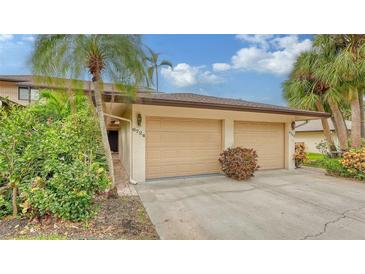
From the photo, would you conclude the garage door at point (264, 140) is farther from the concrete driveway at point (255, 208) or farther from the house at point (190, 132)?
the concrete driveway at point (255, 208)

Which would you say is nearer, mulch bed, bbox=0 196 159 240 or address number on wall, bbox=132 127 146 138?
mulch bed, bbox=0 196 159 240

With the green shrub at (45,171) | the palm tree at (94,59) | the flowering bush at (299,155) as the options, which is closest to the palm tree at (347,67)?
the flowering bush at (299,155)

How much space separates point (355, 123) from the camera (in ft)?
27.6

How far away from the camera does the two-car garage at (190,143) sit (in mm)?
6586

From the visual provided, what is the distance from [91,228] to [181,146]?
13.8ft

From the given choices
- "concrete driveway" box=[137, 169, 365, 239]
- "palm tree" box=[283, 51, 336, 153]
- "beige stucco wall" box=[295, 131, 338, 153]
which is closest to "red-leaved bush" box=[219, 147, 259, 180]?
"concrete driveway" box=[137, 169, 365, 239]

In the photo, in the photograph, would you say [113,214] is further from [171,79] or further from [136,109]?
[171,79]

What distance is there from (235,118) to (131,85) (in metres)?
4.46

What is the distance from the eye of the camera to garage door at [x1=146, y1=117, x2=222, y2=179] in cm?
657

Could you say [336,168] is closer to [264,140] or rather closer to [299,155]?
[299,155]

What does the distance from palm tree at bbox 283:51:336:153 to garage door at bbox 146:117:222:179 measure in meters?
5.05

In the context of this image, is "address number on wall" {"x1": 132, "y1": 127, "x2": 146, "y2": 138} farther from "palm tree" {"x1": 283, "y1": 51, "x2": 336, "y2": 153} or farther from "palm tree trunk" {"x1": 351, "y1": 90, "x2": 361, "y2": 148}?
"palm tree trunk" {"x1": 351, "y1": 90, "x2": 361, "y2": 148}

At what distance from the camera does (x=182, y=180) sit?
652cm
